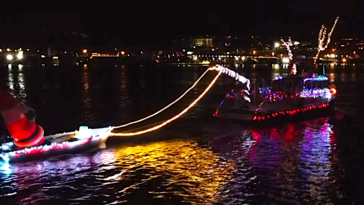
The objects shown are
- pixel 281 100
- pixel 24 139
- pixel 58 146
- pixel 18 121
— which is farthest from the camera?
pixel 281 100

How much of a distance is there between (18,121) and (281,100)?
17708 mm

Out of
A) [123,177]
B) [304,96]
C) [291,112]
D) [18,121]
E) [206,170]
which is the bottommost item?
[206,170]

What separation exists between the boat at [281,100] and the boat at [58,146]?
Result: 33.2ft

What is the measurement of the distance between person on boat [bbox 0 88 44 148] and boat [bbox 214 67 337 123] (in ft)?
43.8

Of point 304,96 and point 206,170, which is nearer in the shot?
point 206,170

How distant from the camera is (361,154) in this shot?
76.0 feet

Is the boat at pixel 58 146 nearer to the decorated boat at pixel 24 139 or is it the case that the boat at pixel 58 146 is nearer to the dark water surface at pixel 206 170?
the decorated boat at pixel 24 139

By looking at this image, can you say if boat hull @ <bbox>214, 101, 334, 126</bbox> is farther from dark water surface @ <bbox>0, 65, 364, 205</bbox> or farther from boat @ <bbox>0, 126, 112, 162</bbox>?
boat @ <bbox>0, 126, 112, 162</bbox>

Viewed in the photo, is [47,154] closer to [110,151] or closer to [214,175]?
[110,151]

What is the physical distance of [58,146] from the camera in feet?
69.4

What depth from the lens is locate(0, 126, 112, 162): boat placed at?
66.4 ft

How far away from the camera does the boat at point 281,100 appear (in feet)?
99.8

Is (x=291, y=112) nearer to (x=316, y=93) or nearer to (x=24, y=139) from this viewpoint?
(x=316, y=93)

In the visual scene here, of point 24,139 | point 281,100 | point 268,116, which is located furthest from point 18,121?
point 281,100
